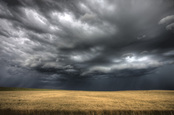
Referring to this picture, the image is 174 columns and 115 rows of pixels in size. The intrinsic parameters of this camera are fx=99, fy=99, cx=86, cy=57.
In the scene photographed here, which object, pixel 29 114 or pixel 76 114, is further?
pixel 76 114

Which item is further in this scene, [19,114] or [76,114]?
[76,114]

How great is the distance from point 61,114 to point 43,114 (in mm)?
2146

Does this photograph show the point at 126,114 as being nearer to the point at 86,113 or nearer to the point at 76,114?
the point at 86,113

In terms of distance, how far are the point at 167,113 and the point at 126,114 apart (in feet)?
18.6

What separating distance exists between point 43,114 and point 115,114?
28.5 ft

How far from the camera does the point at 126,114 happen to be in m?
12.1

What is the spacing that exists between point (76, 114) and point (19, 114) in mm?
6668

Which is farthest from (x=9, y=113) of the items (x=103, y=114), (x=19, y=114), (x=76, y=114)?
(x=103, y=114)

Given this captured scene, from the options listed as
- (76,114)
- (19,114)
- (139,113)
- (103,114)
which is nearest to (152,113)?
(139,113)

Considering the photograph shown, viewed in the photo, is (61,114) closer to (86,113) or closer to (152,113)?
(86,113)

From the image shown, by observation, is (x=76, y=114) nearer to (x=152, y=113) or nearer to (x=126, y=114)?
(x=126, y=114)

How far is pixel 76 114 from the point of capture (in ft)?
41.0

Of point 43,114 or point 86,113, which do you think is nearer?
point 43,114

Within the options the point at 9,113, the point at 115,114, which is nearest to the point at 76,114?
the point at 115,114
